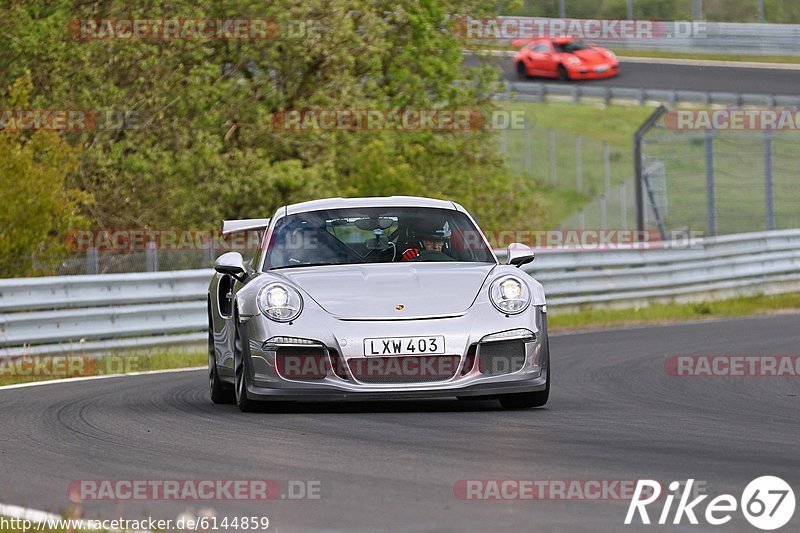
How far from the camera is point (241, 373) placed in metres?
9.37

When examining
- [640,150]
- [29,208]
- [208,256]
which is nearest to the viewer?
[29,208]

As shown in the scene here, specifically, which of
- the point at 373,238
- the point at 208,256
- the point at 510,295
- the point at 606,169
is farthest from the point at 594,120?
the point at 510,295

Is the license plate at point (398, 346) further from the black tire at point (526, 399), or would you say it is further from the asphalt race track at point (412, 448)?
the black tire at point (526, 399)

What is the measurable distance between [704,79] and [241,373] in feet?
133

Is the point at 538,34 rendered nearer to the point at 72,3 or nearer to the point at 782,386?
the point at 72,3

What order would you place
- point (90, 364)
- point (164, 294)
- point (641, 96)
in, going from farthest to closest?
1. point (641, 96)
2. point (164, 294)
3. point (90, 364)

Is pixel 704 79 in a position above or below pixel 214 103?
below

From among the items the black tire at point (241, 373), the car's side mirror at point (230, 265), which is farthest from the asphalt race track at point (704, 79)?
the black tire at point (241, 373)

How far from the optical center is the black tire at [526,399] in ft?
30.3

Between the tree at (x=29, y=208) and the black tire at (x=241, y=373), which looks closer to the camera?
the black tire at (x=241, y=373)

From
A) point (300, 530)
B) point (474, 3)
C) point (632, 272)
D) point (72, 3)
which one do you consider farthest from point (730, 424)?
point (474, 3)

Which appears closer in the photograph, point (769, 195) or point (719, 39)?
point (769, 195)

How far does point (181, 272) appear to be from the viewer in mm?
16859

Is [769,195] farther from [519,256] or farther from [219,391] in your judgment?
[219,391]
